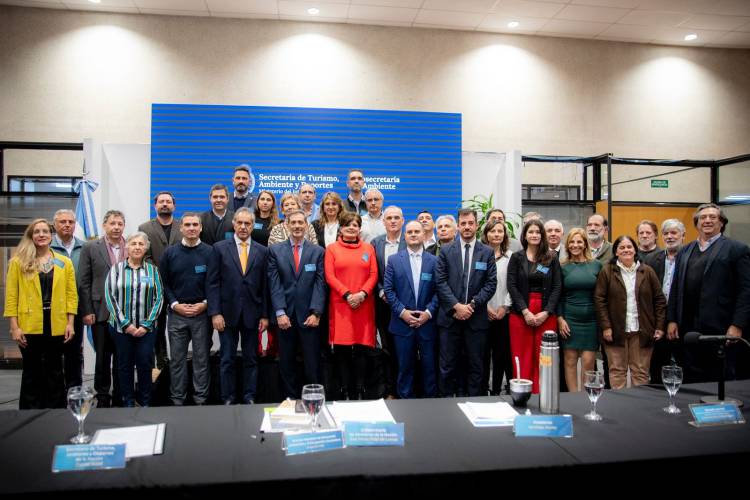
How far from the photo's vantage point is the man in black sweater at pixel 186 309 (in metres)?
3.46

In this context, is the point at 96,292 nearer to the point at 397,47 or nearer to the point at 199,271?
the point at 199,271

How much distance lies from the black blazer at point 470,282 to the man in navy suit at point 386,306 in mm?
371

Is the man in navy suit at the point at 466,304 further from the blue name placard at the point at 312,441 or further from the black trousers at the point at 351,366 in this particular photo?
the blue name placard at the point at 312,441

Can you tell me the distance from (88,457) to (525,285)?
290cm

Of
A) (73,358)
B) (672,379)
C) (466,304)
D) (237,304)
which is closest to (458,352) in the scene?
(466,304)

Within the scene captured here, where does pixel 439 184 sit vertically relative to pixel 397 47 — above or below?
below

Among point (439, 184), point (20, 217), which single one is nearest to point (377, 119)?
point (439, 184)

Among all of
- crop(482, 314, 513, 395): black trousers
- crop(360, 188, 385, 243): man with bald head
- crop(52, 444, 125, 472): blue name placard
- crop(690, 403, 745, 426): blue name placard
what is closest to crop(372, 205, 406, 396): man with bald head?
crop(360, 188, 385, 243): man with bald head

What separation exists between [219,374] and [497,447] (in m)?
2.64

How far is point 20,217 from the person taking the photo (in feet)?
16.6

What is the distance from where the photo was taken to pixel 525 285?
3553 mm

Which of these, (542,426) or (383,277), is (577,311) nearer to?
(383,277)

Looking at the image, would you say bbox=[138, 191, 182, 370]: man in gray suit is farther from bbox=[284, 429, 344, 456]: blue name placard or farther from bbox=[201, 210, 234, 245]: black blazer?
bbox=[284, 429, 344, 456]: blue name placard

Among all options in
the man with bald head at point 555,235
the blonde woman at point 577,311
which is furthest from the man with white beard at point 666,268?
the man with bald head at point 555,235
